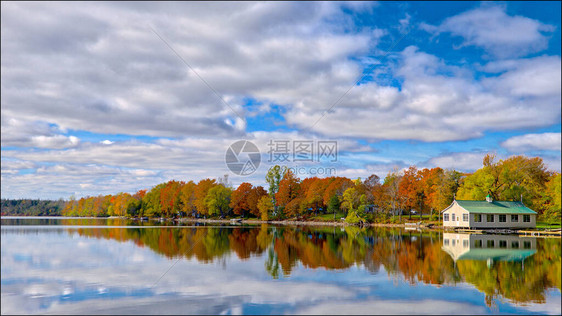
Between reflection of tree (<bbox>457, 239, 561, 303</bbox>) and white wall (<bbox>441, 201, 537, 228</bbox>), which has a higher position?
white wall (<bbox>441, 201, 537, 228</bbox>)

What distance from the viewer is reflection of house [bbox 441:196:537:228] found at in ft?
223

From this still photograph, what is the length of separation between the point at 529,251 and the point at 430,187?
163ft

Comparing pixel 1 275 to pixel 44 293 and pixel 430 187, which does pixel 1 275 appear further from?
pixel 430 187

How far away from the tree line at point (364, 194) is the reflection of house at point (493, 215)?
4.52m

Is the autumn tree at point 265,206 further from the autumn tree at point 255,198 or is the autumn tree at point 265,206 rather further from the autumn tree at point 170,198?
the autumn tree at point 170,198

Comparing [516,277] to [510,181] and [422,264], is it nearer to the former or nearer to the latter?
[422,264]

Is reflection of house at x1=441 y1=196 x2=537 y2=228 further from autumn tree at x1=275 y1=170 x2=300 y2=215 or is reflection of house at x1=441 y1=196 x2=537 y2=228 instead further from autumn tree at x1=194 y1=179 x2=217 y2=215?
autumn tree at x1=194 y1=179 x2=217 y2=215

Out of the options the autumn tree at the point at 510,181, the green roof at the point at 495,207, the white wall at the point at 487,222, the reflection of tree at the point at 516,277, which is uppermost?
the autumn tree at the point at 510,181

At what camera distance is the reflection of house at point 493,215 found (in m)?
68.0

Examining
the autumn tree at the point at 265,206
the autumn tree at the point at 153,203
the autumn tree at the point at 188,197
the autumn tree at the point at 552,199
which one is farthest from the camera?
the autumn tree at the point at 153,203

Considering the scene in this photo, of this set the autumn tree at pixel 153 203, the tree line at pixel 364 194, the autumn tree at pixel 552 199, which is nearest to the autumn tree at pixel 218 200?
the tree line at pixel 364 194

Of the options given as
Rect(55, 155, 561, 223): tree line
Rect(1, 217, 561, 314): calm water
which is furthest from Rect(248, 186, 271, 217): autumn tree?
Rect(1, 217, 561, 314): calm water

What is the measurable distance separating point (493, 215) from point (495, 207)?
4.62 ft

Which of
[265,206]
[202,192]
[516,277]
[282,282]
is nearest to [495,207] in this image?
[516,277]
